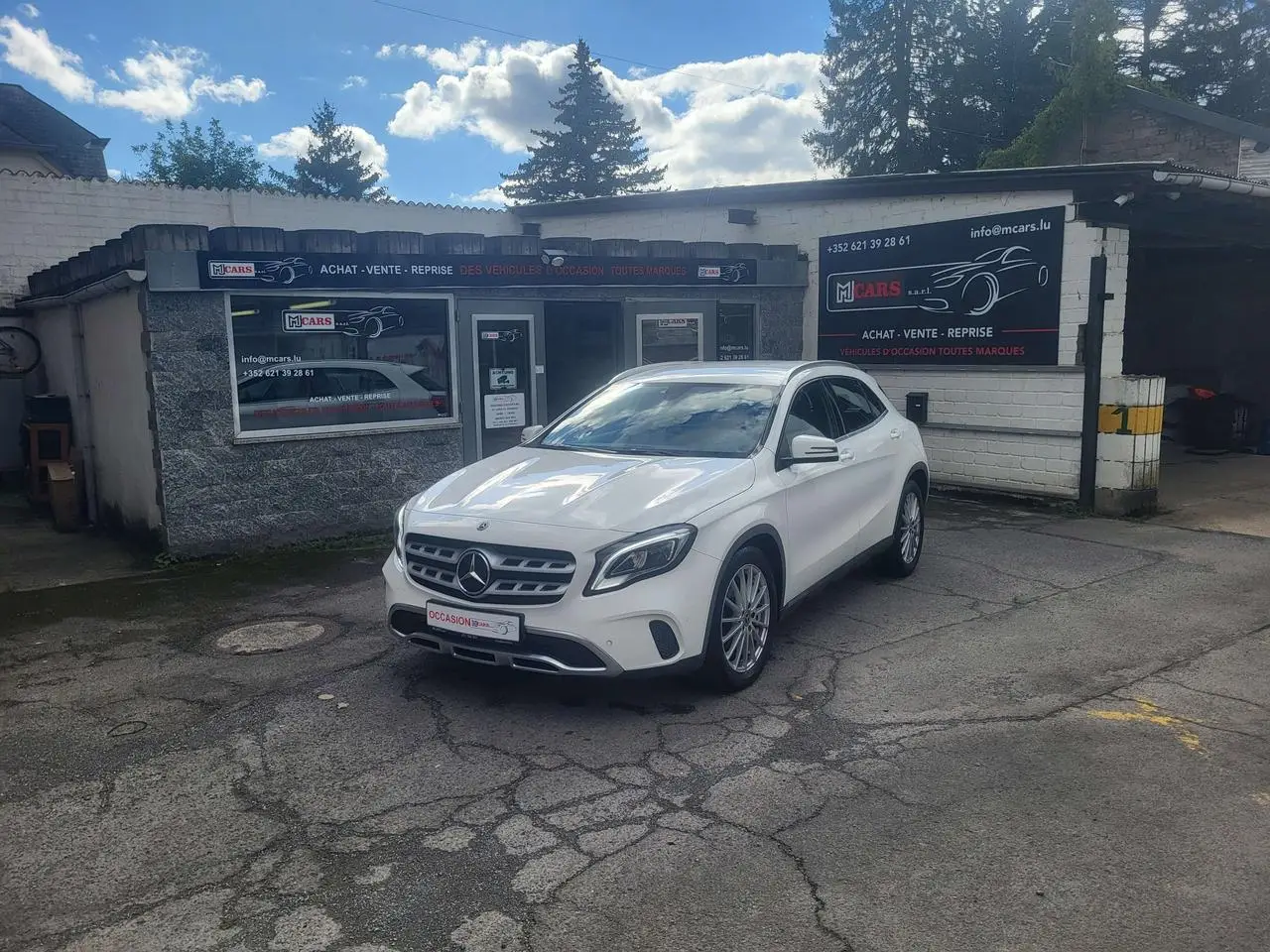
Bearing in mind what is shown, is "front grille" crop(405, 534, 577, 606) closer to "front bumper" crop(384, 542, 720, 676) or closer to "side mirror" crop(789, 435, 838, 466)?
"front bumper" crop(384, 542, 720, 676)

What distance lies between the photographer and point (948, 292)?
11.0 metres

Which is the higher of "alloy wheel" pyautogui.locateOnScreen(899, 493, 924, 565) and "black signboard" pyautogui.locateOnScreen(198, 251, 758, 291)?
"black signboard" pyautogui.locateOnScreen(198, 251, 758, 291)

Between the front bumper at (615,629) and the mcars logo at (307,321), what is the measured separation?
16.2 ft

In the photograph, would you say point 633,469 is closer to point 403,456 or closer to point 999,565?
point 999,565

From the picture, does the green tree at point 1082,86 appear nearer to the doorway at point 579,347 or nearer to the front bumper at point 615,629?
the doorway at point 579,347

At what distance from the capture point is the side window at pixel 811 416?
5.79 m

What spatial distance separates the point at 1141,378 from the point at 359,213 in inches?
476

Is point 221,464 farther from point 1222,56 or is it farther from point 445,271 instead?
point 1222,56

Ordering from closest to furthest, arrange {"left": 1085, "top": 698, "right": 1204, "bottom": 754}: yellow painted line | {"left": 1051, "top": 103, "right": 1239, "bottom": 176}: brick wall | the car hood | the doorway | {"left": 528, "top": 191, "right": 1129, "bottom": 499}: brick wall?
{"left": 1085, "top": 698, "right": 1204, "bottom": 754}: yellow painted line
the car hood
{"left": 528, "top": 191, "right": 1129, "bottom": 499}: brick wall
the doorway
{"left": 1051, "top": 103, "right": 1239, "bottom": 176}: brick wall

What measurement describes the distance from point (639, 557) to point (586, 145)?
45.8 m

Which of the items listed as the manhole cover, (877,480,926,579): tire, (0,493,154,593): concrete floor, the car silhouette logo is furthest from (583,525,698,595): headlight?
(0,493,154,593): concrete floor

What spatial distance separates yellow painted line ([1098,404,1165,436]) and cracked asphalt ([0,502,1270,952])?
3.58m

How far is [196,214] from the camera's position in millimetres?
14531

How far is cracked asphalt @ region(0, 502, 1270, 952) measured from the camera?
10.3 ft
